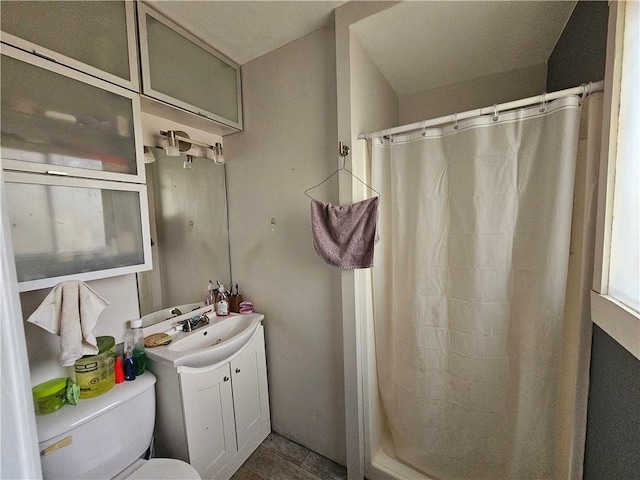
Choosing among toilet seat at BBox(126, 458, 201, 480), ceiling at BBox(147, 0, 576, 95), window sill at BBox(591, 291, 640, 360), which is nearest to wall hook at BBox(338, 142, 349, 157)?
ceiling at BBox(147, 0, 576, 95)

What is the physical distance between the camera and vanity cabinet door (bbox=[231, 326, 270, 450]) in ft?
4.50

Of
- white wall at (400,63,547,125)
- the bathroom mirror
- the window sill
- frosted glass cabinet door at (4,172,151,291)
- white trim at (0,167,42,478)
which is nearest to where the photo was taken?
white trim at (0,167,42,478)

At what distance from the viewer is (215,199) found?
5.41 feet

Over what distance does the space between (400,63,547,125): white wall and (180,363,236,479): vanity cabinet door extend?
2.09 metres

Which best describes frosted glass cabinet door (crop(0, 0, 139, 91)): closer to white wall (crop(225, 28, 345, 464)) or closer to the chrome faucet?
white wall (crop(225, 28, 345, 464))

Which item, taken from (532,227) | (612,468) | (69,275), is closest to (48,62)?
(69,275)

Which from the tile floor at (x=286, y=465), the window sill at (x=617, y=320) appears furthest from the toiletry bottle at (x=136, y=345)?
the window sill at (x=617, y=320)

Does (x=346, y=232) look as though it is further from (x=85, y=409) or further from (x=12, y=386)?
(x=85, y=409)

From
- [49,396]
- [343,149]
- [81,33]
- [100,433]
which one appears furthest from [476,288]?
[81,33]

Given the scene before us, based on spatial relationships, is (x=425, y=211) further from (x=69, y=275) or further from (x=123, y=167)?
(x=69, y=275)

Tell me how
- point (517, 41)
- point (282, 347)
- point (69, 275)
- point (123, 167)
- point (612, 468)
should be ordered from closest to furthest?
point (612, 468) < point (69, 275) < point (123, 167) < point (517, 41) < point (282, 347)

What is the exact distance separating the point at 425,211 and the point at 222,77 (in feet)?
4.65

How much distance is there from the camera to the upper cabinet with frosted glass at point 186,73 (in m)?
1.13

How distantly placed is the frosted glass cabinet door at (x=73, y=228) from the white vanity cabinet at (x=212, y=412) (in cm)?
53
